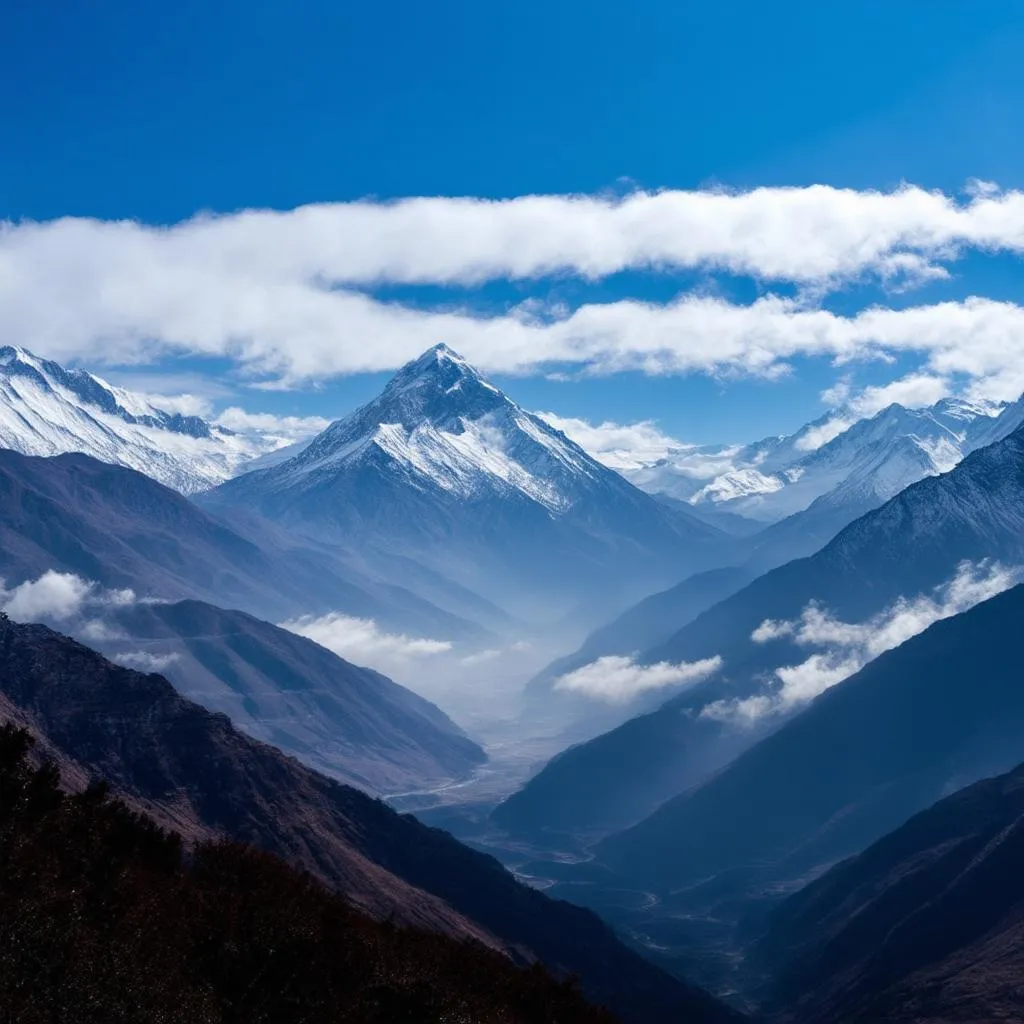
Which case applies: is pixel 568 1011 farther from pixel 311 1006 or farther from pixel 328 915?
pixel 311 1006

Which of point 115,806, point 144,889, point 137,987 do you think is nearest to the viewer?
point 137,987

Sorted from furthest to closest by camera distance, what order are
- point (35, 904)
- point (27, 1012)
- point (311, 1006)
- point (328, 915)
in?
1. point (328, 915)
2. point (311, 1006)
3. point (35, 904)
4. point (27, 1012)

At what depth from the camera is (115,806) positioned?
126062mm

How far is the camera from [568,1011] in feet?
365

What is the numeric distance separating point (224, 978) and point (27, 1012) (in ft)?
80.7

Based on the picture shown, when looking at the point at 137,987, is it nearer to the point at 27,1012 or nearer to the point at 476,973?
the point at 27,1012

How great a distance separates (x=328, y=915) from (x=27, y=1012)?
4885 cm

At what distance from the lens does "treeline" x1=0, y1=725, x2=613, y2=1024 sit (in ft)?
230

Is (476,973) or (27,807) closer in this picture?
(27,807)

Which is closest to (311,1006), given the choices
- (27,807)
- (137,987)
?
(137,987)

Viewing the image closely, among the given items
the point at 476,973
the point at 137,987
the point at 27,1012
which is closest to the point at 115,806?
the point at 476,973

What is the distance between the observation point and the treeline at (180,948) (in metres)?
70.1

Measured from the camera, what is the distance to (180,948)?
86.6 metres

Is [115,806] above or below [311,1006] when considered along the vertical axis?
above
